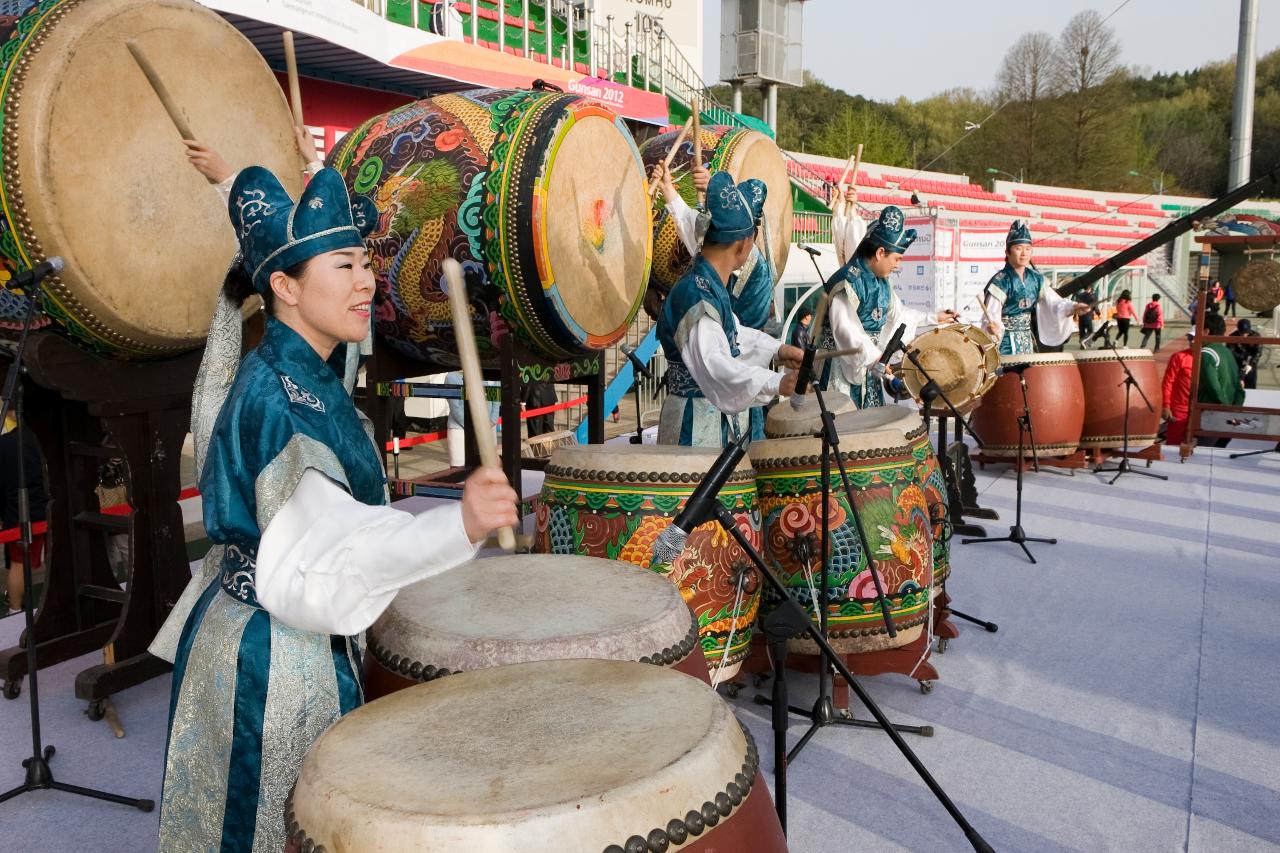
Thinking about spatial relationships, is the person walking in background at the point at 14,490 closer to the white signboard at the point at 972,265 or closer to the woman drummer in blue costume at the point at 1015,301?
the woman drummer in blue costume at the point at 1015,301

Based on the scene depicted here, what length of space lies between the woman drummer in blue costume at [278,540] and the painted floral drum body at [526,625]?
0.08 m

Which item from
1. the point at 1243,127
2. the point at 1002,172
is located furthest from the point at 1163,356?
the point at 1002,172

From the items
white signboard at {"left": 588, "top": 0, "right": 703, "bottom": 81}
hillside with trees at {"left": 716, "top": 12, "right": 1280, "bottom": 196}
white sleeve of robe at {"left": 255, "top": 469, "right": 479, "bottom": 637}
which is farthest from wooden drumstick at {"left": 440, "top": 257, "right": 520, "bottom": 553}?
hillside with trees at {"left": 716, "top": 12, "right": 1280, "bottom": 196}

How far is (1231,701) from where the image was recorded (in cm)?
266

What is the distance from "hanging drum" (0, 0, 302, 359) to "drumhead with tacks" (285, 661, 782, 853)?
5.01 ft

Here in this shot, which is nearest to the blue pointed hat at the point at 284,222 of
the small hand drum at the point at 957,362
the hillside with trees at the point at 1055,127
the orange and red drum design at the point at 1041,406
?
the small hand drum at the point at 957,362

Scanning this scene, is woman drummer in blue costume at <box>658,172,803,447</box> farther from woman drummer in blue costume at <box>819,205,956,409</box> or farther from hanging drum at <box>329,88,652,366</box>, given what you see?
woman drummer in blue costume at <box>819,205,956,409</box>

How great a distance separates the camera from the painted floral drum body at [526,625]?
132cm

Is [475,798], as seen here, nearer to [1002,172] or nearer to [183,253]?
[183,253]

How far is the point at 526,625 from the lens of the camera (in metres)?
1.39

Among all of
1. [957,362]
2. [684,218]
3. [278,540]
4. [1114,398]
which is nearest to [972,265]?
[1114,398]

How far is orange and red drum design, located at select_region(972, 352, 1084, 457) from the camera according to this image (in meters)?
5.21

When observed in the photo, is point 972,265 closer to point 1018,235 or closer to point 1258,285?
point 1258,285

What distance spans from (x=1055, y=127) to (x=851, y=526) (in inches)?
1350
